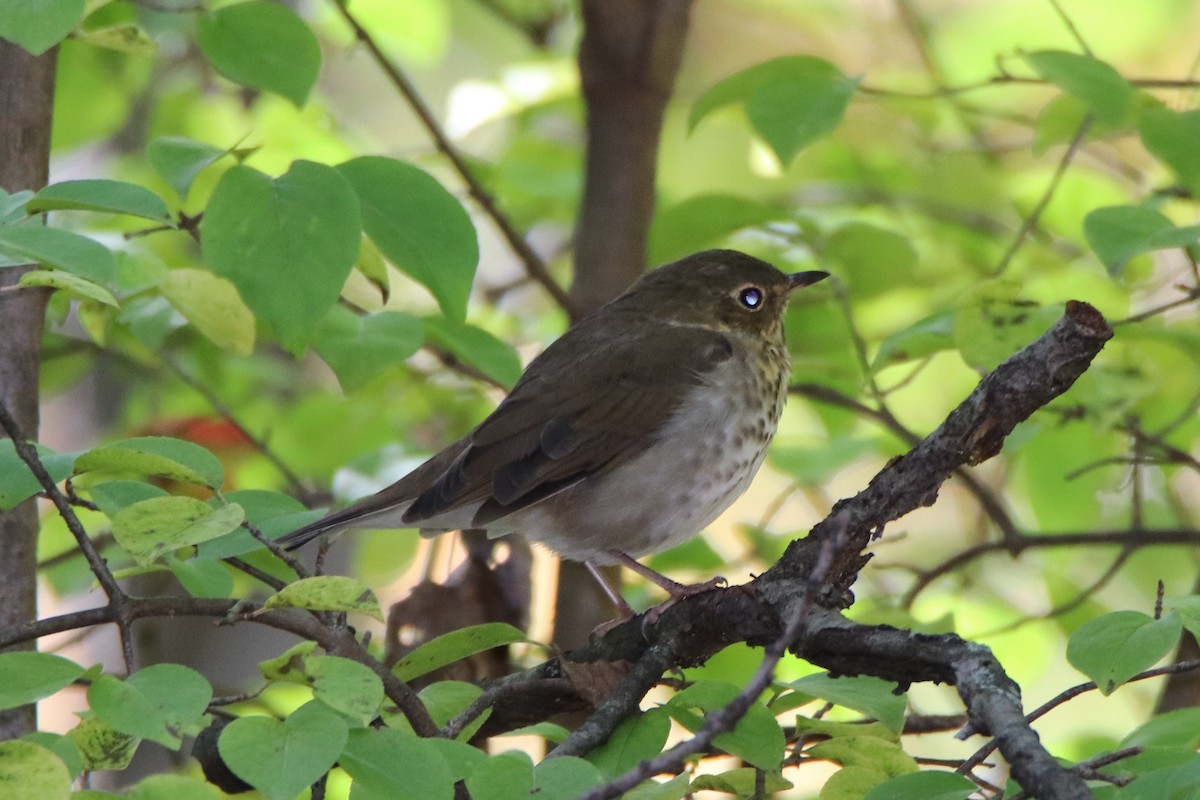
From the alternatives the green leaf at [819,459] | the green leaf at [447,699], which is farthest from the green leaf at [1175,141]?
the green leaf at [447,699]

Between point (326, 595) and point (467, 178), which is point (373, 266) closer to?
point (467, 178)

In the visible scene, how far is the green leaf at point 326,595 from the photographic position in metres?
1.74

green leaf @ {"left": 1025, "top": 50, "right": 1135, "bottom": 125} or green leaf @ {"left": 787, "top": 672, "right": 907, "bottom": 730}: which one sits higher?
green leaf @ {"left": 1025, "top": 50, "right": 1135, "bottom": 125}

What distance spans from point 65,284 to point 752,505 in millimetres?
7081

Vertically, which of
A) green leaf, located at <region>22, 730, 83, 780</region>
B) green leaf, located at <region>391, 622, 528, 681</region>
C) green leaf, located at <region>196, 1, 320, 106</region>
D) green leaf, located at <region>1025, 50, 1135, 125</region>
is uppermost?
green leaf, located at <region>196, 1, 320, 106</region>

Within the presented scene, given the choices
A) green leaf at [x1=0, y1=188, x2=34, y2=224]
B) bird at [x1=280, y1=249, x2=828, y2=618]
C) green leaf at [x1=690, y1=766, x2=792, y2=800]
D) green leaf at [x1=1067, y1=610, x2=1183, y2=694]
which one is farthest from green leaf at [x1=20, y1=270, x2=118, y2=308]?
green leaf at [x1=1067, y1=610, x2=1183, y2=694]

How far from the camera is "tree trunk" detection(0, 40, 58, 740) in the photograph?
8.82 feet

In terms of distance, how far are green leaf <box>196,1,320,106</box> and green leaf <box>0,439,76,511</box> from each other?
912 mm

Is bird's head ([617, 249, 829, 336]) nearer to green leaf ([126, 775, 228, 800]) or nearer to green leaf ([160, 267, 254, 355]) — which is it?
green leaf ([160, 267, 254, 355])

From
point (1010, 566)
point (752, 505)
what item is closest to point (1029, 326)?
point (1010, 566)

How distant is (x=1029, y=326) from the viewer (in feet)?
9.03

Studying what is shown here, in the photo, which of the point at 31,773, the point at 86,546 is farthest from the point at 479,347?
the point at 31,773

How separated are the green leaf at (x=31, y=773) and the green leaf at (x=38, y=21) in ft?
3.79

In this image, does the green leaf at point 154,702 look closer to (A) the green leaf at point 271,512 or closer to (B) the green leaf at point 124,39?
(A) the green leaf at point 271,512
